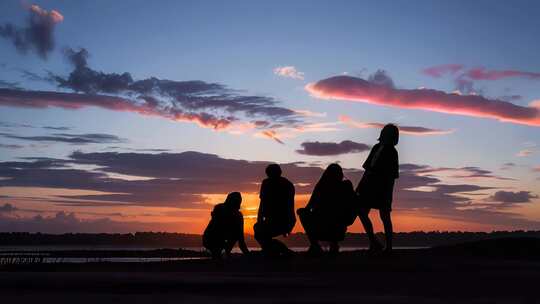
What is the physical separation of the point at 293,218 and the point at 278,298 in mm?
8260

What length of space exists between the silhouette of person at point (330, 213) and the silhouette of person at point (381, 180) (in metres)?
0.83

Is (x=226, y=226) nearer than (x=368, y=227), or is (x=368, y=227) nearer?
(x=368, y=227)

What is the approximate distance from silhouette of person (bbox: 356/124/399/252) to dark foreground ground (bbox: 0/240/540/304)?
759 millimetres

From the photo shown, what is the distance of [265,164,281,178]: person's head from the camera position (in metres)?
14.4

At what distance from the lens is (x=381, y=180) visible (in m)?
13.0

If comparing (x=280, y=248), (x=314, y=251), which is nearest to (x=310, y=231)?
(x=314, y=251)

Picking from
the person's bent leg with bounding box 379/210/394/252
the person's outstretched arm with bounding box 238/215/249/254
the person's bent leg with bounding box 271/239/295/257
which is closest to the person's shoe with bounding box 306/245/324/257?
the person's bent leg with bounding box 271/239/295/257

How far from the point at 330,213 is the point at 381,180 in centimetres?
155

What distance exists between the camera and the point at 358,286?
7.88 metres

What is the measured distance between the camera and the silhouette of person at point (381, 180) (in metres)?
12.9

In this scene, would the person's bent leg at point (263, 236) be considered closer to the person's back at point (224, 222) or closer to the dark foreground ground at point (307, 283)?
the dark foreground ground at point (307, 283)

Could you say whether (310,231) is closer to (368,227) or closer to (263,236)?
(263,236)

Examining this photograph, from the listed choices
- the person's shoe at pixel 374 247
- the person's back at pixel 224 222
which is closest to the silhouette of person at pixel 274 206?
the person's shoe at pixel 374 247

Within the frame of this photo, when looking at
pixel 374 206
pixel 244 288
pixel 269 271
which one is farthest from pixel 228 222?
pixel 244 288
